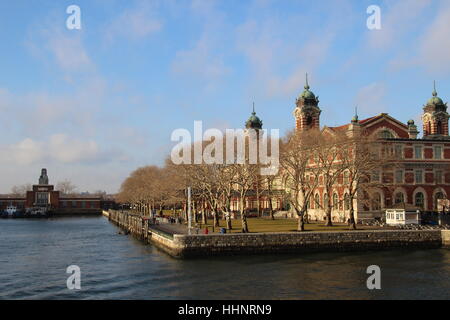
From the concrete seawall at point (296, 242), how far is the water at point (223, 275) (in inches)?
77.2

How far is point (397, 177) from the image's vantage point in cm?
8056

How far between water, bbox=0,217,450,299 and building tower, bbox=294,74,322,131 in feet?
→ 143

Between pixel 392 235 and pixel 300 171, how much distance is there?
14.0 meters

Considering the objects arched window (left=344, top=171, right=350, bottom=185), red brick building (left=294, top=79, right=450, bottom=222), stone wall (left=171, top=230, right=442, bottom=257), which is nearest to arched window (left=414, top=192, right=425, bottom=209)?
red brick building (left=294, top=79, right=450, bottom=222)

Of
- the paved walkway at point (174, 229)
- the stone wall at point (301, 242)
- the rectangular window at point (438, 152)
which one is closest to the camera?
Result: the stone wall at point (301, 242)

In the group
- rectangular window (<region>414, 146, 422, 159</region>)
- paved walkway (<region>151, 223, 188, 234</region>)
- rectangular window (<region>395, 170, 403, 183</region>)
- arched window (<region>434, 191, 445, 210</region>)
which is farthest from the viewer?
arched window (<region>434, 191, 445, 210</region>)

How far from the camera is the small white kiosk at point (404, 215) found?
67.6 m

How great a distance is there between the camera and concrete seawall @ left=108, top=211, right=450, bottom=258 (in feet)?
175

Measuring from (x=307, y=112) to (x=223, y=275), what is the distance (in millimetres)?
59677

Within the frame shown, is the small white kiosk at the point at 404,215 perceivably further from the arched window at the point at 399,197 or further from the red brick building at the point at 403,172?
the arched window at the point at 399,197

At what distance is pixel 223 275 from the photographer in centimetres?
4234

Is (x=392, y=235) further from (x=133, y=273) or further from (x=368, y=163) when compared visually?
(x=133, y=273)

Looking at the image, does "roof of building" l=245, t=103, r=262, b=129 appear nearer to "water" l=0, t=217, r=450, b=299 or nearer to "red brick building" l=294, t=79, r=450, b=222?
"red brick building" l=294, t=79, r=450, b=222

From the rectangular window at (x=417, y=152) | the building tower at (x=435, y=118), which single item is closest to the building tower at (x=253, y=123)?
the building tower at (x=435, y=118)
